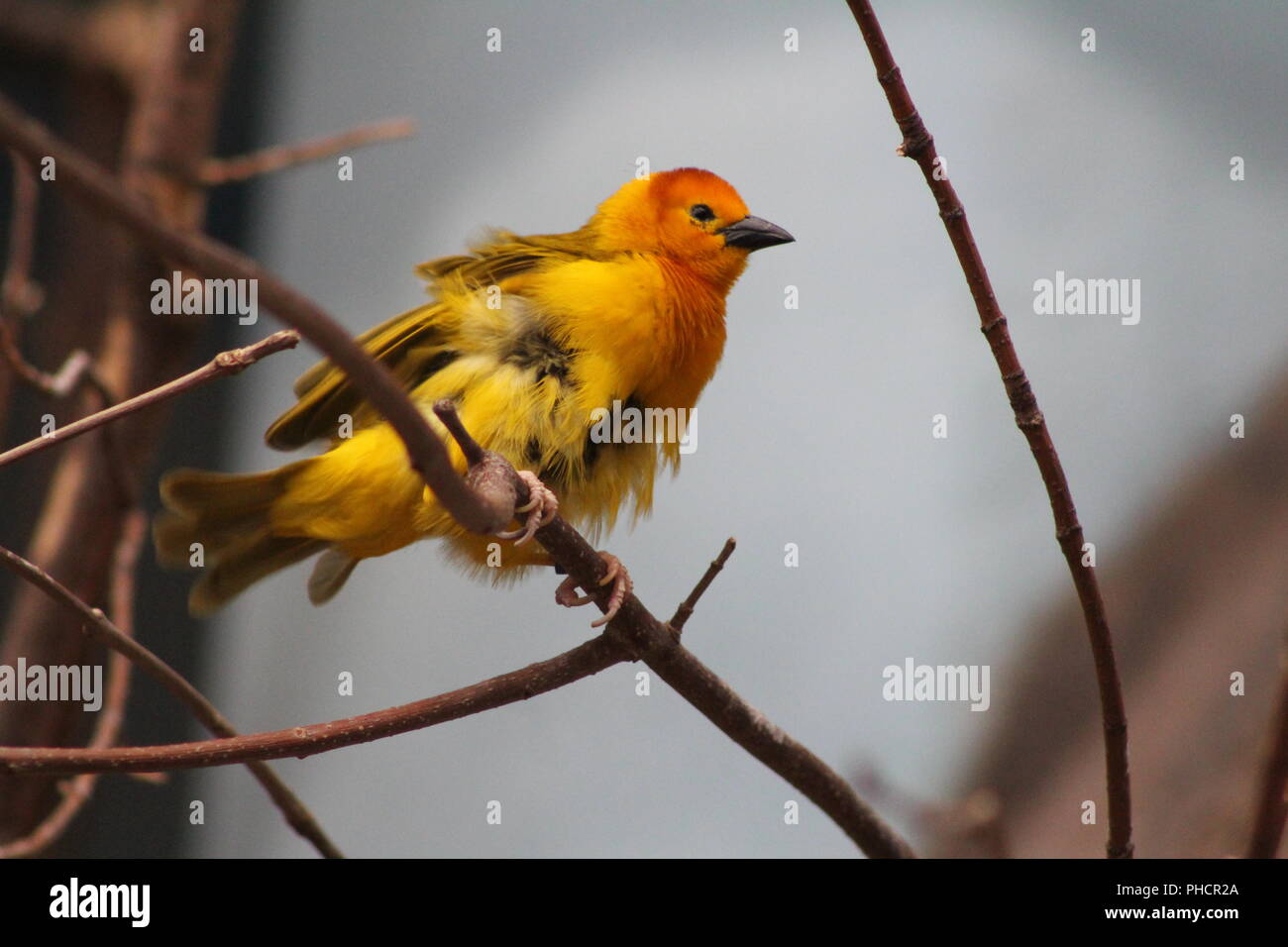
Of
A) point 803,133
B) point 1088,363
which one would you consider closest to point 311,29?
point 803,133

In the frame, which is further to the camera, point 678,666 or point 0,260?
point 0,260

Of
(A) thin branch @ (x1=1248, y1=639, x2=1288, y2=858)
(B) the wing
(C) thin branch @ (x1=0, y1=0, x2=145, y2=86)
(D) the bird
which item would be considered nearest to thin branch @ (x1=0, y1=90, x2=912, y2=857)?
(D) the bird

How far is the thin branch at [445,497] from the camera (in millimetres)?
813

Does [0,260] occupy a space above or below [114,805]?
above

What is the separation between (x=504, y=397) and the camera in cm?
201

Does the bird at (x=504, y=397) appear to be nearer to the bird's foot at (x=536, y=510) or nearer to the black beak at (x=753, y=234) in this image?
the black beak at (x=753, y=234)

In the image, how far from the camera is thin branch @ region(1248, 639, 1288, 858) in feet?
4.57

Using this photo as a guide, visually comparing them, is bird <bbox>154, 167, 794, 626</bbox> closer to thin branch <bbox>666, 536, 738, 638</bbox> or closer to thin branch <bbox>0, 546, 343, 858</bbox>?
thin branch <bbox>666, 536, 738, 638</bbox>

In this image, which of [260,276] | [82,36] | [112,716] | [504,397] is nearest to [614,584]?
[504,397]

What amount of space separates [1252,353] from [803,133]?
1.61m

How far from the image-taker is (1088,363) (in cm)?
378

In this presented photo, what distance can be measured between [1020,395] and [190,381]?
97cm

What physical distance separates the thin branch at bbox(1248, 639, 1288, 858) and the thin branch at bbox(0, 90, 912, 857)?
543 mm
